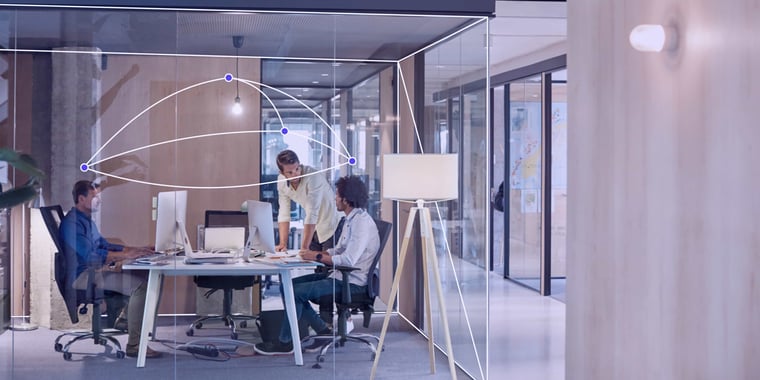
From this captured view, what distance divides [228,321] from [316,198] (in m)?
1.02

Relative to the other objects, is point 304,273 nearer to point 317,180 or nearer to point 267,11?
point 317,180

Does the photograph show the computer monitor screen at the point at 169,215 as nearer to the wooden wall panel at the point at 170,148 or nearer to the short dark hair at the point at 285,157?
the wooden wall panel at the point at 170,148

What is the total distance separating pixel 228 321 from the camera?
5.64 m

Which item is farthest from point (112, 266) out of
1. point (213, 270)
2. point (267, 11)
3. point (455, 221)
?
point (455, 221)

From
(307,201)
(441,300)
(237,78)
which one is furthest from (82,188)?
(441,300)

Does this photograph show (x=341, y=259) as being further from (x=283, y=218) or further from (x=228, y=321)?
(x=228, y=321)

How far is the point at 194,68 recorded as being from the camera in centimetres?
564

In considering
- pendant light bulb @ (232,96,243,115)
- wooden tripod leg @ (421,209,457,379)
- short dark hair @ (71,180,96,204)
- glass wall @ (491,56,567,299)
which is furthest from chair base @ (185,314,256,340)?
glass wall @ (491,56,567,299)

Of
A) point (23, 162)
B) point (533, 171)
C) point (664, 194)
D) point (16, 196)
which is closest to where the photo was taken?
point (664, 194)

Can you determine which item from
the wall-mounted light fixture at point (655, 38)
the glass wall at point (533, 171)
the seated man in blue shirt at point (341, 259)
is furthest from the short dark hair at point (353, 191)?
the glass wall at point (533, 171)

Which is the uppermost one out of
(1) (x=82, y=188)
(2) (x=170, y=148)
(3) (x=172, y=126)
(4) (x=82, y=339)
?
(3) (x=172, y=126)

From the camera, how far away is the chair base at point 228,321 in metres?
5.61

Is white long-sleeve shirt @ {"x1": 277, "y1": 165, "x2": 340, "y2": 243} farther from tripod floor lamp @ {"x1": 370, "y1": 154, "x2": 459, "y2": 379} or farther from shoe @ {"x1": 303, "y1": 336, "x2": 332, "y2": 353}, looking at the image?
shoe @ {"x1": 303, "y1": 336, "x2": 332, "y2": 353}

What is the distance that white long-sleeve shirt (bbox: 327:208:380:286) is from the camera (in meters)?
5.77
